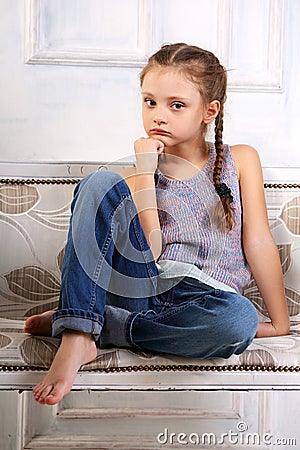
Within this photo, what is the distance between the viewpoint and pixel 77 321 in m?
1.17

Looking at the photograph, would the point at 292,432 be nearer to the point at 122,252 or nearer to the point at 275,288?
the point at 275,288

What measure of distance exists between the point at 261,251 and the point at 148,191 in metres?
0.28

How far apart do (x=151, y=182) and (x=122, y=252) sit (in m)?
0.21

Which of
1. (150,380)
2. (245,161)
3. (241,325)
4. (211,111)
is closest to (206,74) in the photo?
(211,111)

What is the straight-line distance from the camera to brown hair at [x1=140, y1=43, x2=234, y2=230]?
4.80 ft

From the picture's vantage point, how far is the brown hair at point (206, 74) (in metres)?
1.46

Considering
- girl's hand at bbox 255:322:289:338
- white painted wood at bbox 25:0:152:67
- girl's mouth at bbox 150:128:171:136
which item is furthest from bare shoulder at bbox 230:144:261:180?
white painted wood at bbox 25:0:152:67

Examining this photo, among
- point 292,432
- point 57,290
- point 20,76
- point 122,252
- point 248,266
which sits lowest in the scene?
point 292,432

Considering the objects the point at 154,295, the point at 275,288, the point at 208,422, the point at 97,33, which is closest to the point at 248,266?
the point at 275,288

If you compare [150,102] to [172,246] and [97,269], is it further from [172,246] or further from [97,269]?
[97,269]

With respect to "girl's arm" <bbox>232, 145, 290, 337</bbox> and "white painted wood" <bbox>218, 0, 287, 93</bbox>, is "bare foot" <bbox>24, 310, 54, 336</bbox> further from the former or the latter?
"white painted wood" <bbox>218, 0, 287, 93</bbox>

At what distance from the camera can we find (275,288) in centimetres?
145

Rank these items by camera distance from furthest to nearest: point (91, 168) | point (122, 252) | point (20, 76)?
point (20, 76) → point (91, 168) → point (122, 252)

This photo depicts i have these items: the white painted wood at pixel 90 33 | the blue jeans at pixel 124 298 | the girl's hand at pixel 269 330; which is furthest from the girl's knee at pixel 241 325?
the white painted wood at pixel 90 33
